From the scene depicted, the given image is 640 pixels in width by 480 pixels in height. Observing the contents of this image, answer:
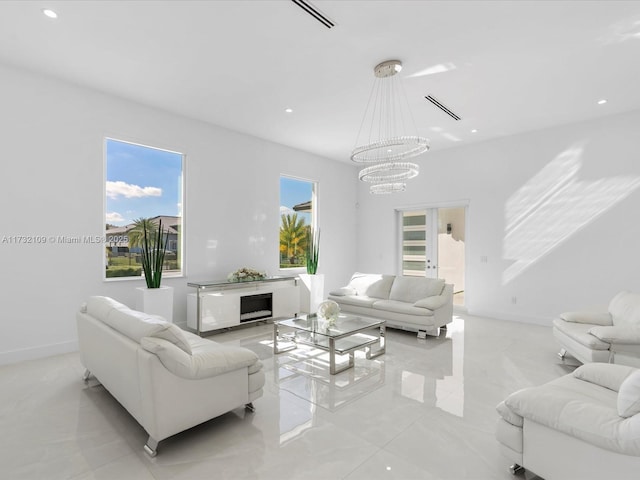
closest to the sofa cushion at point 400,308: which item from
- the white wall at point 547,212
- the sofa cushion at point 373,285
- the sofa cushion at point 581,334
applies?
the sofa cushion at point 373,285

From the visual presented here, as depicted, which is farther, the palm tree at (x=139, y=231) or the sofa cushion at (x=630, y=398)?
the palm tree at (x=139, y=231)

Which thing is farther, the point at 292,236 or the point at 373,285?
the point at 292,236

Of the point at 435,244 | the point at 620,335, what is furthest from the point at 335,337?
the point at 435,244

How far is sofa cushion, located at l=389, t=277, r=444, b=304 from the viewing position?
17.2 ft

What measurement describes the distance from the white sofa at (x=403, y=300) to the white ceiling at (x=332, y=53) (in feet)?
8.81

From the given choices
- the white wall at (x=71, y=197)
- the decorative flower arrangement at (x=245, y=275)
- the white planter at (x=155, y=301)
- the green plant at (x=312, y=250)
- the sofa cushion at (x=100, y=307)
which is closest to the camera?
the sofa cushion at (x=100, y=307)

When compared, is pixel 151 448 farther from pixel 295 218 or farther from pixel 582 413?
pixel 295 218

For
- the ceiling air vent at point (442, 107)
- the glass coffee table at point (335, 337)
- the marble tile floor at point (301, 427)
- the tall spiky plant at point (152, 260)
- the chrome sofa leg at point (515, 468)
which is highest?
the ceiling air vent at point (442, 107)

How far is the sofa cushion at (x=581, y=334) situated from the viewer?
3.22 metres

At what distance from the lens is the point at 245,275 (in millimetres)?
5457

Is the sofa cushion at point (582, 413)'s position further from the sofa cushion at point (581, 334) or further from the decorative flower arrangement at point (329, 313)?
the decorative flower arrangement at point (329, 313)

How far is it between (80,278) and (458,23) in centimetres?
503

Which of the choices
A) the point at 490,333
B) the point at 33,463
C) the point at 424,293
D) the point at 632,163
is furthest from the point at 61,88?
the point at 632,163

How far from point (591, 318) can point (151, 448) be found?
452cm
